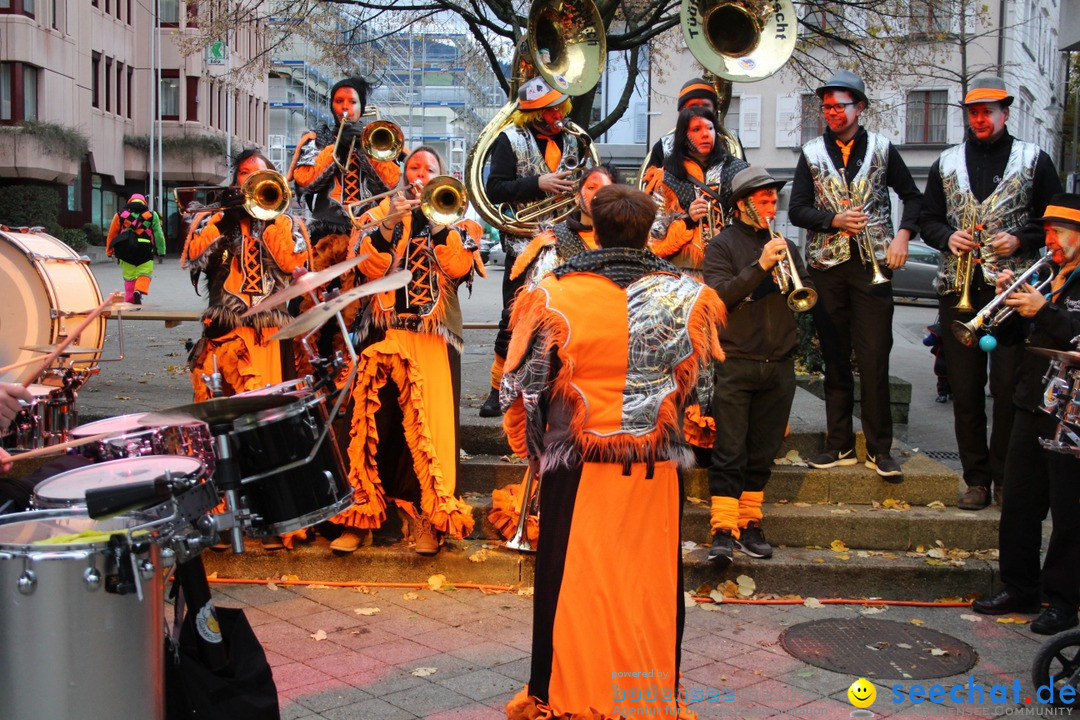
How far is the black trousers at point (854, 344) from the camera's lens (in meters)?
6.54

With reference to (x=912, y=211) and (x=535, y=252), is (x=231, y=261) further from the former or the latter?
(x=912, y=211)

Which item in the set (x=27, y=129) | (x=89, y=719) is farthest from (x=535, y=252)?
(x=27, y=129)

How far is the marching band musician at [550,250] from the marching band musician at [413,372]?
27 cm

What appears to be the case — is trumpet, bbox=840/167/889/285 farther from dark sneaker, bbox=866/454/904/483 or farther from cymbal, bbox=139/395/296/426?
cymbal, bbox=139/395/296/426

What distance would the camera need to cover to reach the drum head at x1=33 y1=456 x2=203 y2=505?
338 centimetres

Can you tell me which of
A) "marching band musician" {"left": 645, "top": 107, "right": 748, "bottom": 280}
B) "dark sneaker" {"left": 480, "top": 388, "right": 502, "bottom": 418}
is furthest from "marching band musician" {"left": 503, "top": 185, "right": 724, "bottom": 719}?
"dark sneaker" {"left": 480, "top": 388, "right": 502, "bottom": 418}

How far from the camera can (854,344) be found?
6664 mm

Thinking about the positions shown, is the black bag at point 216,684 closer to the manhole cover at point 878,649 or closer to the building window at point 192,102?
the manhole cover at point 878,649

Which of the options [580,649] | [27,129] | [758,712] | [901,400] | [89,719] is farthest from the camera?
[27,129]

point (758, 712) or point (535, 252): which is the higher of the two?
point (535, 252)

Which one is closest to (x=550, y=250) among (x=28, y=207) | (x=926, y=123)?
(x=28, y=207)

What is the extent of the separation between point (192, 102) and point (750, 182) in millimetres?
41745

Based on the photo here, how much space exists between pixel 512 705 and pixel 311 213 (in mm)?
4073

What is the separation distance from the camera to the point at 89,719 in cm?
320
